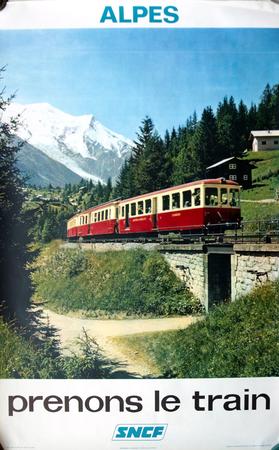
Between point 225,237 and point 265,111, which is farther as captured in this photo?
point 225,237

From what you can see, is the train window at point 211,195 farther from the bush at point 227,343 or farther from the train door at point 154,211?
the bush at point 227,343

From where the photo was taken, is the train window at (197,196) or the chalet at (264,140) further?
the train window at (197,196)

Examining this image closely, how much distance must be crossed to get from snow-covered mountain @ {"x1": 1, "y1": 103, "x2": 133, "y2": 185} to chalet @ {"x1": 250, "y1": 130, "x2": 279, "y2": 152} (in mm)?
698

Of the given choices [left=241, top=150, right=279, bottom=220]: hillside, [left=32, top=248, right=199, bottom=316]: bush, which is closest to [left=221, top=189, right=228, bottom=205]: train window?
[left=241, top=150, right=279, bottom=220]: hillside

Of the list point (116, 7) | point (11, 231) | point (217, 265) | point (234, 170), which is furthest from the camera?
point (217, 265)

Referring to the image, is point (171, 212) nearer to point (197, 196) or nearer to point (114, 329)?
point (197, 196)

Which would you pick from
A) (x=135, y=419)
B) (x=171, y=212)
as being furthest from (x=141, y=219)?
(x=135, y=419)

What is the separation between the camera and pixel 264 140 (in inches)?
155

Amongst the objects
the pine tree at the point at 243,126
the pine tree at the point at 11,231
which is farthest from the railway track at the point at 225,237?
the pine tree at the point at 243,126

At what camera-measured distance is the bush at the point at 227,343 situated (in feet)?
12.8

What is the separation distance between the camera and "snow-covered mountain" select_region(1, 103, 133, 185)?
12.9 ft

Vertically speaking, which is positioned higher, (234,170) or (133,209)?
(234,170)

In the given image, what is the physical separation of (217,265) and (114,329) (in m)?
0.72

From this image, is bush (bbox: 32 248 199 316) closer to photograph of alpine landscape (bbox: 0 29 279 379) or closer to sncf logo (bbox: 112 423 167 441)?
photograph of alpine landscape (bbox: 0 29 279 379)
